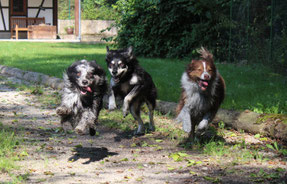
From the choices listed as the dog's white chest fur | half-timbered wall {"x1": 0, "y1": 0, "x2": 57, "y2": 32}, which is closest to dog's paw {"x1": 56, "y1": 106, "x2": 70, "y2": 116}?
the dog's white chest fur

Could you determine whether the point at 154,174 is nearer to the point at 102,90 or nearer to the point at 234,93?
the point at 102,90

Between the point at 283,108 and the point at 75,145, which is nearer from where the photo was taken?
the point at 75,145

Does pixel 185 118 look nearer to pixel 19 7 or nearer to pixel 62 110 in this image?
pixel 62 110

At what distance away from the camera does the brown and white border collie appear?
242 inches

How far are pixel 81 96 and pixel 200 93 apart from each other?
72.5 inches

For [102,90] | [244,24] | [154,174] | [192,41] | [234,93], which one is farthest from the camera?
[192,41]

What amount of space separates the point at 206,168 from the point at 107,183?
4.52 ft

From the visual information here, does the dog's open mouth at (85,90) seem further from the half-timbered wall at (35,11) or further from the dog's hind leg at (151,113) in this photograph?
the half-timbered wall at (35,11)

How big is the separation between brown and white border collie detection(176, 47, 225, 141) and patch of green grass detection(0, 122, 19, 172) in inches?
101

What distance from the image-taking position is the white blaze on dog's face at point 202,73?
6.07 meters

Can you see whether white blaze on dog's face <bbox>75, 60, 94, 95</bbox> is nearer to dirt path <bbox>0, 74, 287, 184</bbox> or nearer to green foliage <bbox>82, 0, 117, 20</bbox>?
dirt path <bbox>0, 74, 287, 184</bbox>

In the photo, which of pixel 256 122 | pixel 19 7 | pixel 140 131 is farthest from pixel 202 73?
pixel 19 7

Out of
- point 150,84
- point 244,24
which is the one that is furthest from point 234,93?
point 244,24

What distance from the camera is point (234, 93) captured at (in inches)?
381
